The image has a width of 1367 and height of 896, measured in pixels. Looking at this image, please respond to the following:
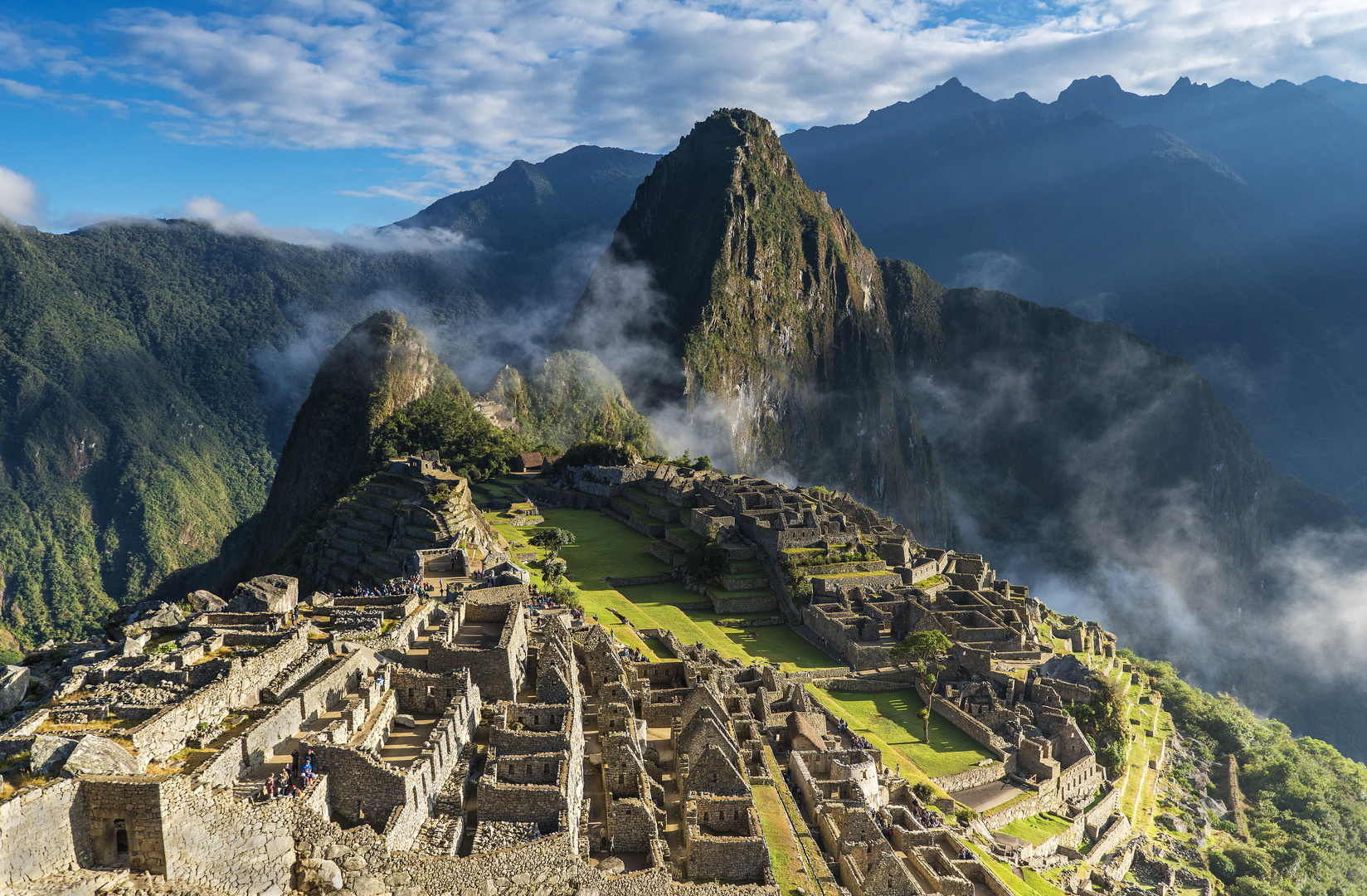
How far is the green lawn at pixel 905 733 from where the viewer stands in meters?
33.0

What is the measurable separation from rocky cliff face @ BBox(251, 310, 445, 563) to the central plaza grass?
97.8ft

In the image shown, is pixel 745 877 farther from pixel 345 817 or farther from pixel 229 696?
pixel 229 696

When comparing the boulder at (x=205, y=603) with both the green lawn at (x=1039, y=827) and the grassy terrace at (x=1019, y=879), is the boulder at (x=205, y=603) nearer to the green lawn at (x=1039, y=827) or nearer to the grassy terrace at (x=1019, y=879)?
the grassy terrace at (x=1019, y=879)

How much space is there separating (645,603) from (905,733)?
651 inches

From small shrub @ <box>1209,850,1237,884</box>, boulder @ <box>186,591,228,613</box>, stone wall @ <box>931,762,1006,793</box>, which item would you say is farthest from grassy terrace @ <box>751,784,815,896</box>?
small shrub @ <box>1209,850,1237,884</box>

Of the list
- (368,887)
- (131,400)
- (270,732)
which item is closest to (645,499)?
(270,732)

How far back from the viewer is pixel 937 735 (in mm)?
36094

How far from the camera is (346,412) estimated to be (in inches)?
3674

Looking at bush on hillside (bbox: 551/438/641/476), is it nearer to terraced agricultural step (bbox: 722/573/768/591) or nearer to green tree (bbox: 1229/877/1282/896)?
terraced agricultural step (bbox: 722/573/768/591)

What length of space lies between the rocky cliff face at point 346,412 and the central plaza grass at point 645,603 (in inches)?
1174

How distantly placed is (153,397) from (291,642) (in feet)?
508

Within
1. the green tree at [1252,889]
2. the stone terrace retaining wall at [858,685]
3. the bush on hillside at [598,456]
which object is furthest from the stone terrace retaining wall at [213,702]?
the bush on hillside at [598,456]

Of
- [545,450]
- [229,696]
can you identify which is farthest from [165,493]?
[229,696]

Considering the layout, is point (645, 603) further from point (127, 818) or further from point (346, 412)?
point (346, 412)
